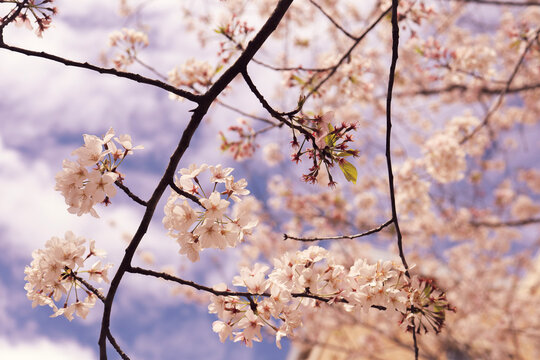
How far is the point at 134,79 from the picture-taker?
1.43 meters

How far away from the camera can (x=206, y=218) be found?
1.47 m

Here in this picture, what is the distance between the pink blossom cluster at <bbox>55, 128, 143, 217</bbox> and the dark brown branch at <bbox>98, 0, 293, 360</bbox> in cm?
17

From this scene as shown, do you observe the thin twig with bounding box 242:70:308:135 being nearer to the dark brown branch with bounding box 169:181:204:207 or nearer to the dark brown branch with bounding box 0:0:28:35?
the dark brown branch with bounding box 169:181:204:207

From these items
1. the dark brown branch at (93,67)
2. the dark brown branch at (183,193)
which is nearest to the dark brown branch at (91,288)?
the dark brown branch at (183,193)

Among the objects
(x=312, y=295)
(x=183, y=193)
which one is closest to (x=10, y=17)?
(x=183, y=193)

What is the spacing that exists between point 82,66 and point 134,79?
0.19 meters

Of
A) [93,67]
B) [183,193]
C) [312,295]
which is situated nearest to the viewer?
[93,67]

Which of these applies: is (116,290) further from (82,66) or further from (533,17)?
(533,17)

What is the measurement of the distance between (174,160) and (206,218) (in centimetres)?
27

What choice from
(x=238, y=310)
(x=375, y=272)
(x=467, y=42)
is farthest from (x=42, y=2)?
(x=467, y=42)

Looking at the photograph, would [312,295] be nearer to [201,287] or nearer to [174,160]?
[201,287]

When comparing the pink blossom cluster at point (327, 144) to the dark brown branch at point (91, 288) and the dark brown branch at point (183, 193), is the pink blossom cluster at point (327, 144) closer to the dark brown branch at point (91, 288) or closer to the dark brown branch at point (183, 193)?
the dark brown branch at point (183, 193)

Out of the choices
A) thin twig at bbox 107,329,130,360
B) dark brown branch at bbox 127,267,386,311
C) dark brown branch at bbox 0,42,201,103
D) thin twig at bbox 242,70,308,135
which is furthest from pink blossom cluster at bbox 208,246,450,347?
dark brown branch at bbox 0,42,201,103

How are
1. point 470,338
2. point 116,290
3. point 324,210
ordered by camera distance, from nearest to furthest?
1. point 116,290
2. point 324,210
3. point 470,338
